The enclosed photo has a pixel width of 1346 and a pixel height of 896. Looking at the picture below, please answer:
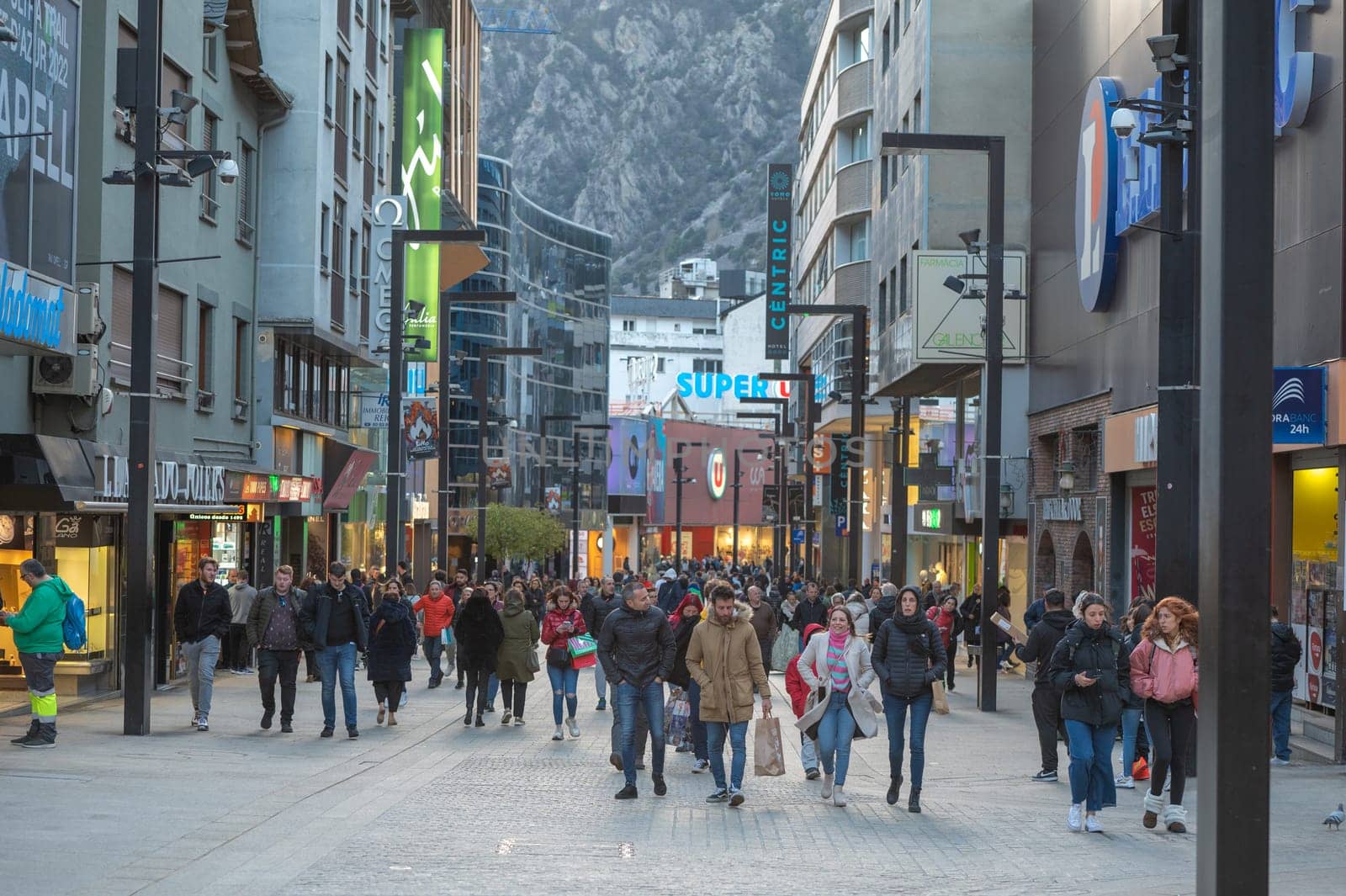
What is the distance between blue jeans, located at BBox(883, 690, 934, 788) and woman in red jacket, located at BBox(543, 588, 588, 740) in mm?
5825

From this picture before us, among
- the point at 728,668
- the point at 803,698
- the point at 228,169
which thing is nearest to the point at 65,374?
the point at 228,169

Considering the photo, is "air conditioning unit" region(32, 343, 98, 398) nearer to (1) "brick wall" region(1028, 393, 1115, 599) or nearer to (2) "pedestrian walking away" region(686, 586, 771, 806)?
(2) "pedestrian walking away" region(686, 586, 771, 806)

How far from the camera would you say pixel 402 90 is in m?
42.1

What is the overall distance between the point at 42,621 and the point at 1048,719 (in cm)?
888

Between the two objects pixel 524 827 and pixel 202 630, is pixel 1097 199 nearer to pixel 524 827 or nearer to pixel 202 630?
pixel 202 630

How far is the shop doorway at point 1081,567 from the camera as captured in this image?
28.6 m

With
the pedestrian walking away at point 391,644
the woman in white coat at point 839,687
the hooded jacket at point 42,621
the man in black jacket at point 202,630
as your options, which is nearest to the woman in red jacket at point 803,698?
the woman in white coat at point 839,687

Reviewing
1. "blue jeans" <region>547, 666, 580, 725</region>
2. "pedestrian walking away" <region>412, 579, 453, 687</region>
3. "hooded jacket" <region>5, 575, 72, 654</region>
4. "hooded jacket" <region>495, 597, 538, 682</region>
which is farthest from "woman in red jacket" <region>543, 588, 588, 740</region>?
"pedestrian walking away" <region>412, 579, 453, 687</region>

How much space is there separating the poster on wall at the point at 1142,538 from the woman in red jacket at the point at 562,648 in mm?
9711

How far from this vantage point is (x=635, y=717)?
1361 centimetres

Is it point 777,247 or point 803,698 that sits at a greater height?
point 777,247

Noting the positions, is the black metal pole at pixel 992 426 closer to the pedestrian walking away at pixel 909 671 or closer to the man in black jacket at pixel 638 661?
the pedestrian walking away at pixel 909 671

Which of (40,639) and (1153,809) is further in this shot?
(40,639)

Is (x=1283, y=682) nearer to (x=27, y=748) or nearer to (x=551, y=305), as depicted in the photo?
(x=27, y=748)
